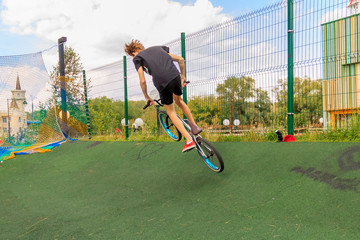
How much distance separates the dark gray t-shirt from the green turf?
144 cm

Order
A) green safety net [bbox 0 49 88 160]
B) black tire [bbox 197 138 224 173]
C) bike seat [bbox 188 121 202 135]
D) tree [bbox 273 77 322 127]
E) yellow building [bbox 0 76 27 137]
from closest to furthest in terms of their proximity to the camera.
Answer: black tire [bbox 197 138 224 173]
bike seat [bbox 188 121 202 135]
tree [bbox 273 77 322 127]
green safety net [bbox 0 49 88 160]
yellow building [bbox 0 76 27 137]

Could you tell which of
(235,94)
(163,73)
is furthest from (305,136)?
(163,73)

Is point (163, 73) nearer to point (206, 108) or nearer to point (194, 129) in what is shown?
point (194, 129)

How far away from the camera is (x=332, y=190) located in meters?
2.91

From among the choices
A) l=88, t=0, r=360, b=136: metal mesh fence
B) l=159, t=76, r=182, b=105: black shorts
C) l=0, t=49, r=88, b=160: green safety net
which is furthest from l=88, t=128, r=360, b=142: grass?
l=0, t=49, r=88, b=160: green safety net

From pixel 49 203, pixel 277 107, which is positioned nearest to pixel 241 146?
pixel 277 107

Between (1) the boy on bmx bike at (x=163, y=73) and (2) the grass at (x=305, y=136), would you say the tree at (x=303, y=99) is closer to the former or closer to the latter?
(2) the grass at (x=305, y=136)

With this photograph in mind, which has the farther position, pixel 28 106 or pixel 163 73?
pixel 28 106

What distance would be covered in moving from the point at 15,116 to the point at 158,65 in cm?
647

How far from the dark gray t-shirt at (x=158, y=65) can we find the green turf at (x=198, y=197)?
1443mm

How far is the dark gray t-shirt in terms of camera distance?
376 cm

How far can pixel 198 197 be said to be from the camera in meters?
3.31

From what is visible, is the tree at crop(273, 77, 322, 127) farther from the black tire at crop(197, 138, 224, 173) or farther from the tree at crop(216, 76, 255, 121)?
the black tire at crop(197, 138, 224, 173)

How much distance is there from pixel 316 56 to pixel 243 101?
1.52m
